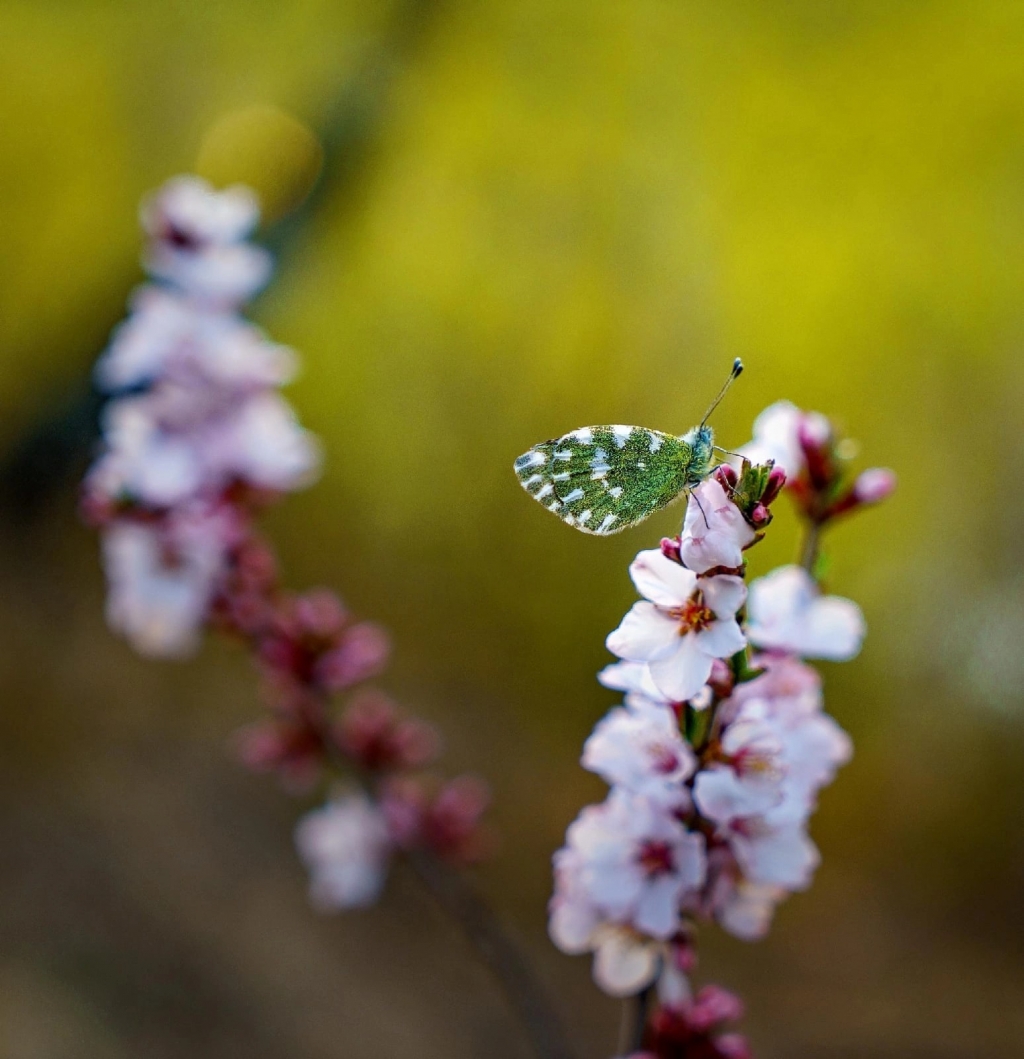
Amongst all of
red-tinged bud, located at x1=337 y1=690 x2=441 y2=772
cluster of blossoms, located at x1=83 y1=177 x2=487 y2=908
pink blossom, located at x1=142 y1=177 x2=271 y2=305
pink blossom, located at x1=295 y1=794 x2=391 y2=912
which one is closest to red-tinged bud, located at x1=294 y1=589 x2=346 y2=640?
cluster of blossoms, located at x1=83 y1=177 x2=487 y2=908

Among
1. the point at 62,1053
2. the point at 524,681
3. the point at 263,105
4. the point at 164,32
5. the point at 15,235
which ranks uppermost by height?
the point at 164,32

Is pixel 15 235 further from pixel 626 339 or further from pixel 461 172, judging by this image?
pixel 626 339

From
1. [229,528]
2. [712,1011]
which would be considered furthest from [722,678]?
[229,528]

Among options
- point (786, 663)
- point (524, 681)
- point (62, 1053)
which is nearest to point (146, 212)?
point (786, 663)

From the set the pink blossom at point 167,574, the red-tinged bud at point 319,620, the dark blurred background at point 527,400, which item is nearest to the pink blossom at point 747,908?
the red-tinged bud at point 319,620

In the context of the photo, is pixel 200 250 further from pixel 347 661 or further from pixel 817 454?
pixel 817 454

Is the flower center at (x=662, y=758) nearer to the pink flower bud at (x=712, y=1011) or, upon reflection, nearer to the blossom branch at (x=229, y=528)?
the pink flower bud at (x=712, y=1011)

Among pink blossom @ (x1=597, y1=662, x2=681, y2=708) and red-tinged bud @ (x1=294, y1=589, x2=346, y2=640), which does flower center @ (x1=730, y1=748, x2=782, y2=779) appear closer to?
pink blossom @ (x1=597, y1=662, x2=681, y2=708)

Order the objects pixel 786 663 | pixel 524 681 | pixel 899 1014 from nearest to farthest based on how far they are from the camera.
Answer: pixel 786 663 < pixel 899 1014 < pixel 524 681
